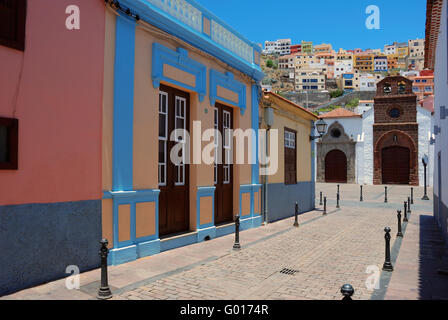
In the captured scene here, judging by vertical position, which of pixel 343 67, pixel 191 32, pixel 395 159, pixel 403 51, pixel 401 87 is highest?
pixel 403 51

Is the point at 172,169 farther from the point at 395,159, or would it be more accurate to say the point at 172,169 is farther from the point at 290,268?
the point at 395,159

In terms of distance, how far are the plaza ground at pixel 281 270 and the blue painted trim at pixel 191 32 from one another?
454cm

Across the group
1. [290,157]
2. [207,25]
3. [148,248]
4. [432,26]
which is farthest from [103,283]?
[432,26]

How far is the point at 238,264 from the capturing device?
6250mm

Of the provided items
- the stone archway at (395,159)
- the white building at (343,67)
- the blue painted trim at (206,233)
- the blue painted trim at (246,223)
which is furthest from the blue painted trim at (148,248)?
the white building at (343,67)

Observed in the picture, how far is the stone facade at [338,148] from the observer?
35.2m

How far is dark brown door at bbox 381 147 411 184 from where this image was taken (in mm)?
33188

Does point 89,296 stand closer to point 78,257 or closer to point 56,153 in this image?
point 78,257

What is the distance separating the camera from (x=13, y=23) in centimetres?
447

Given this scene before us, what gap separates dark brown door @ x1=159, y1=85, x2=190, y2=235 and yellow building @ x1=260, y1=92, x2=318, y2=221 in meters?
3.66

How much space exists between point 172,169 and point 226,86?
2.94 metres
